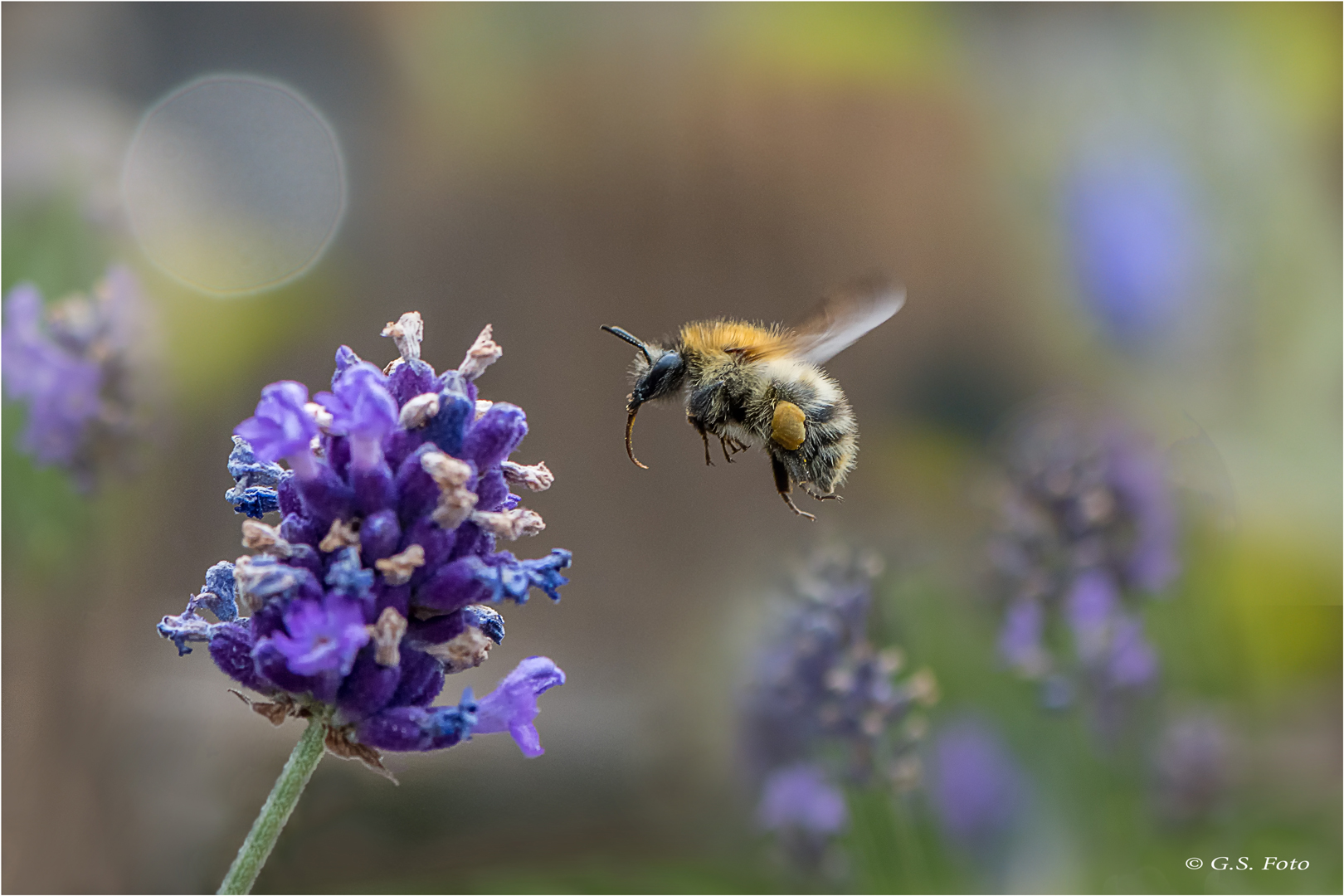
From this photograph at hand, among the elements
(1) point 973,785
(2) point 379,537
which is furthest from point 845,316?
(1) point 973,785

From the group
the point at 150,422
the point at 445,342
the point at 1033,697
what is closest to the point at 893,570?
the point at 1033,697

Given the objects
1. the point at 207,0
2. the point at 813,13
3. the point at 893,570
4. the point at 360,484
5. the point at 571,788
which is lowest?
the point at 360,484

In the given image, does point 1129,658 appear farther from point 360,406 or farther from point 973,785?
point 360,406

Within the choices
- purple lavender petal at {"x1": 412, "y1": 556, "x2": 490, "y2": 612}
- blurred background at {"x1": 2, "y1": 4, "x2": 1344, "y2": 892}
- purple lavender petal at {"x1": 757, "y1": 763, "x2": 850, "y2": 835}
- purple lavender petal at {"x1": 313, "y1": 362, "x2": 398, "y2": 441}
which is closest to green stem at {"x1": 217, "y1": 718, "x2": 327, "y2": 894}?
purple lavender petal at {"x1": 412, "y1": 556, "x2": 490, "y2": 612}

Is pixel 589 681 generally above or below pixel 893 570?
below

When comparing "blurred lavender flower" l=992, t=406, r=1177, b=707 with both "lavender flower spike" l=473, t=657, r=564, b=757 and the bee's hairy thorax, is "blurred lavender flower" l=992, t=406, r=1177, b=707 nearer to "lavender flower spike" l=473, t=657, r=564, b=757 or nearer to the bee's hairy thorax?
the bee's hairy thorax

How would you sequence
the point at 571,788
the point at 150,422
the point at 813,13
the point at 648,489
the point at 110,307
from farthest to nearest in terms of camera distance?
1. the point at 813,13
2. the point at 648,489
3. the point at 571,788
4. the point at 150,422
5. the point at 110,307

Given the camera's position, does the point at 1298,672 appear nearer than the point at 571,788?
No

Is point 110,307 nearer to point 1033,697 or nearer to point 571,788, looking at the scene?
point 571,788

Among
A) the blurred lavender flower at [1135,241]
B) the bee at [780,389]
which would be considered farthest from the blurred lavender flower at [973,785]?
the blurred lavender flower at [1135,241]
